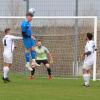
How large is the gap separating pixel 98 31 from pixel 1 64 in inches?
213

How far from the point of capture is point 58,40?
26.3 m

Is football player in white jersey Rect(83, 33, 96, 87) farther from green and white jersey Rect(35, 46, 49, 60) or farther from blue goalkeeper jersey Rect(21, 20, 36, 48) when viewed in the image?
green and white jersey Rect(35, 46, 49, 60)

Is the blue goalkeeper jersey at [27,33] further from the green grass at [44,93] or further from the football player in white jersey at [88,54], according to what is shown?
the football player in white jersey at [88,54]

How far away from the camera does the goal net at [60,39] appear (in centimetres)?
2592

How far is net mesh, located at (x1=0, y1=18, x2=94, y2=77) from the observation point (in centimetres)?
2603

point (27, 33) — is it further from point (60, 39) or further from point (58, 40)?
point (60, 39)

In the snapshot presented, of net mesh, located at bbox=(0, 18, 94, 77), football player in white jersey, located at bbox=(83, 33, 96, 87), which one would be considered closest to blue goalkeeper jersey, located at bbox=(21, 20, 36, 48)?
football player in white jersey, located at bbox=(83, 33, 96, 87)

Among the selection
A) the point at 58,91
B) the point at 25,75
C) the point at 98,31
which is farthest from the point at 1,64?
the point at 58,91

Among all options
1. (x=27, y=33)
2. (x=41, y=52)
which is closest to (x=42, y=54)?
(x=41, y=52)

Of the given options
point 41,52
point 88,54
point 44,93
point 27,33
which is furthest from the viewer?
point 41,52

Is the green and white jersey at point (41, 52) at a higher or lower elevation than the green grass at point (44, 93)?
higher

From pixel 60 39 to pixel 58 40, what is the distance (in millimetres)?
150

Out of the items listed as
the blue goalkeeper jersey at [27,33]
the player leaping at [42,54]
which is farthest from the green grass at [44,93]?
the player leaping at [42,54]

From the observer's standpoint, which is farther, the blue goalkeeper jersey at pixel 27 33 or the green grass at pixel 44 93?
the blue goalkeeper jersey at pixel 27 33
